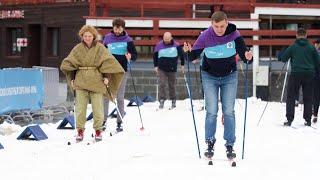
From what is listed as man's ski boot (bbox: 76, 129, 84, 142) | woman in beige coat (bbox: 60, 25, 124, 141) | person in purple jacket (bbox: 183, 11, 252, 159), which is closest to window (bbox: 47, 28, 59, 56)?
woman in beige coat (bbox: 60, 25, 124, 141)

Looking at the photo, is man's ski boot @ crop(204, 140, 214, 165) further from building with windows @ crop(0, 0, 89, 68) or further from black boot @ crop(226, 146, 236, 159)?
building with windows @ crop(0, 0, 89, 68)

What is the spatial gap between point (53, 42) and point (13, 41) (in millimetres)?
2941

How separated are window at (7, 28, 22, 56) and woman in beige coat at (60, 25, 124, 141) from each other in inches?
906

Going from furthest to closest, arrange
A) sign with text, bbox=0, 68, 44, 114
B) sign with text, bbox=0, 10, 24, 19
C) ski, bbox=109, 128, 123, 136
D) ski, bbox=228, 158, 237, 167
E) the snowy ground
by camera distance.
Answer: sign with text, bbox=0, 10, 24, 19, sign with text, bbox=0, 68, 44, 114, ski, bbox=109, 128, 123, 136, ski, bbox=228, 158, 237, 167, the snowy ground

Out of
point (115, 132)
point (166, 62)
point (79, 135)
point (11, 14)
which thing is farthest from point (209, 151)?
point (11, 14)

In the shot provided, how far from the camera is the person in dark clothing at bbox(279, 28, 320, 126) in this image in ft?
34.5

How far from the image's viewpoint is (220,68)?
272 inches

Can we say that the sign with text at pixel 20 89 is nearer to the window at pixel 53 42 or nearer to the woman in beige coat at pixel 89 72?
the woman in beige coat at pixel 89 72

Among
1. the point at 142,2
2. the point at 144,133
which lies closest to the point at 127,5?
the point at 142,2

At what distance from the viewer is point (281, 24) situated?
24.4 m

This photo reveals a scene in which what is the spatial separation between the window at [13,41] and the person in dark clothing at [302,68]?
2233 centimetres

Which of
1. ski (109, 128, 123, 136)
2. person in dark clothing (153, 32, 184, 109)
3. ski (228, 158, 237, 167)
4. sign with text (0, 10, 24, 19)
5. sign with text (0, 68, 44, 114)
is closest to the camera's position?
ski (228, 158, 237, 167)

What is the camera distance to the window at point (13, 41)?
3097 centimetres

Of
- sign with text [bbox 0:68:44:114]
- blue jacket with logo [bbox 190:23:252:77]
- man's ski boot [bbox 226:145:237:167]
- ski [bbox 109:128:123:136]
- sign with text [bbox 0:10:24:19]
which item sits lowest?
ski [bbox 109:128:123:136]
